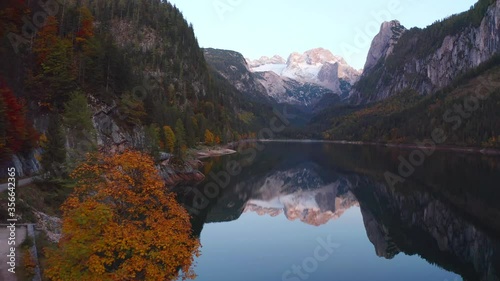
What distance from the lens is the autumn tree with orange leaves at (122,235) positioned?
20.6 metres

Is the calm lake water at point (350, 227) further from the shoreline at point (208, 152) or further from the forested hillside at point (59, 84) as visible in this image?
the shoreline at point (208, 152)

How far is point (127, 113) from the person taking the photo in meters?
81.7

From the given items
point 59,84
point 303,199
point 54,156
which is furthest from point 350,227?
point 59,84

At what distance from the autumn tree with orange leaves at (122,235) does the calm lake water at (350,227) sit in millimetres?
15968

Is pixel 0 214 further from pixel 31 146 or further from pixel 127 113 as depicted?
pixel 127 113

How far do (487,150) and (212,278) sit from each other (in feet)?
583

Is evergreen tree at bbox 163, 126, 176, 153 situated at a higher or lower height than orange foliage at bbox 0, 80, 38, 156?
lower

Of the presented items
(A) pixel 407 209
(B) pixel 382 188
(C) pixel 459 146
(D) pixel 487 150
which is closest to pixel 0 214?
(A) pixel 407 209

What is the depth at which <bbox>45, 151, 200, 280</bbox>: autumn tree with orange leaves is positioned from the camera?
810 inches

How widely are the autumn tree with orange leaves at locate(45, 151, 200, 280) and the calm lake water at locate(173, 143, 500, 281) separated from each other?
15968mm

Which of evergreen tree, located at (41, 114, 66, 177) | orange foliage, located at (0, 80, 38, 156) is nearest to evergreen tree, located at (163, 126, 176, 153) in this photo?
evergreen tree, located at (41, 114, 66, 177)

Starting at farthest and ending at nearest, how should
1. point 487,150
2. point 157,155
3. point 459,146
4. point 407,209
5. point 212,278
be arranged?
point 459,146 → point 487,150 → point 157,155 → point 407,209 → point 212,278

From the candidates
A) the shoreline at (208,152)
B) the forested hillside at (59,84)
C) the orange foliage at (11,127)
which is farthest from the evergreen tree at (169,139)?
the orange foliage at (11,127)

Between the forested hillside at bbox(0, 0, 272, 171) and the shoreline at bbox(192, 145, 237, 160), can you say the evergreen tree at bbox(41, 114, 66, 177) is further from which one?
the shoreline at bbox(192, 145, 237, 160)
